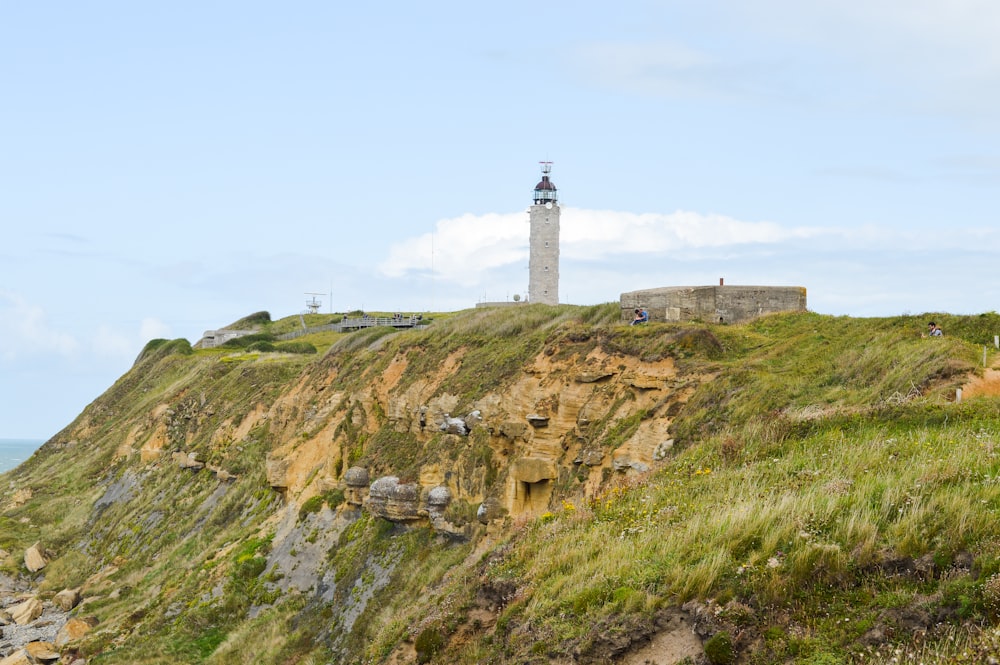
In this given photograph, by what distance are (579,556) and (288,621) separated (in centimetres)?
1443

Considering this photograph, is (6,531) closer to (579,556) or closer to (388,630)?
(388,630)

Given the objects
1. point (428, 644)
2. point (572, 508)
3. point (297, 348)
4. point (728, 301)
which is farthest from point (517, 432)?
point (297, 348)

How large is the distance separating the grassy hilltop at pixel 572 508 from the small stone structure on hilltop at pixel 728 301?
1.54 m

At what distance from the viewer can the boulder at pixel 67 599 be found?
34562 millimetres

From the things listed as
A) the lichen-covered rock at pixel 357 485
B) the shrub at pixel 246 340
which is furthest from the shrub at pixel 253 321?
the lichen-covered rock at pixel 357 485

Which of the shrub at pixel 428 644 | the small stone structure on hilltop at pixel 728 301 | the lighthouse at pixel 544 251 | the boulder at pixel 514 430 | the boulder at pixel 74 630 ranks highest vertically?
the lighthouse at pixel 544 251

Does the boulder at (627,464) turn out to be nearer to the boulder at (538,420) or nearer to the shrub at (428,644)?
the boulder at (538,420)

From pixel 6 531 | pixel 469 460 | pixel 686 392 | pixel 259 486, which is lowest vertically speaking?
pixel 6 531

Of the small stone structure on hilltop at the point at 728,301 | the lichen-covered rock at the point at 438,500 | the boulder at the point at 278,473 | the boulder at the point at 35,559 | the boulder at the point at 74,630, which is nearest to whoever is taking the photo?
the lichen-covered rock at the point at 438,500

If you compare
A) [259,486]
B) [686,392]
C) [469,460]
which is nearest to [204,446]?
[259,486]

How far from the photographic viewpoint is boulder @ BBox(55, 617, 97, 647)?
95.9 feet

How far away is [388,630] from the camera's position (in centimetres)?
1664

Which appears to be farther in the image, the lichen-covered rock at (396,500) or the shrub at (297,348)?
the shrub at (297,348)

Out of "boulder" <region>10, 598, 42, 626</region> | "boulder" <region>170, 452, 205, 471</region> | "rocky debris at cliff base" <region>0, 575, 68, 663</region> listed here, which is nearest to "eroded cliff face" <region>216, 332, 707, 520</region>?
"rocky debris at cliff base" <region>0, 575, 68, 663</region>
